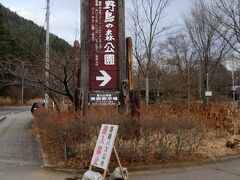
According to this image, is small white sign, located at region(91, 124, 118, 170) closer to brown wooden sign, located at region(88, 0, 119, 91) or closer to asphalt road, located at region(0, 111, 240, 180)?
asphalt road, located at region(0, 111, 240, 180)

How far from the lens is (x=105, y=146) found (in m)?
6.82

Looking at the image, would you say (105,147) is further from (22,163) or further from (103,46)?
(103,46)

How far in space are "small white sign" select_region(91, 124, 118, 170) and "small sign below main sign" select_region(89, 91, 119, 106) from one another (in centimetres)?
384

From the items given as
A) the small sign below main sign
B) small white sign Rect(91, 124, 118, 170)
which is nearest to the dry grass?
the small sign below main sign

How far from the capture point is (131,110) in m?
10.5

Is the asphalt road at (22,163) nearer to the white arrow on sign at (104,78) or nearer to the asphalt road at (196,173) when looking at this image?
the asphalt road at (196,173)

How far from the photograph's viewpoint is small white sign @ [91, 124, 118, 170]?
6.67 metres

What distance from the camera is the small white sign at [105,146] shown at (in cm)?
667

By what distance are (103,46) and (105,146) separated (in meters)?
5.00

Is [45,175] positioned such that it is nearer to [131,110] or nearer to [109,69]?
[131,110]

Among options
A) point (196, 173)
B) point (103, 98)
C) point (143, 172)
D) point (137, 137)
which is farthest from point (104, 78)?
point (196, 173)

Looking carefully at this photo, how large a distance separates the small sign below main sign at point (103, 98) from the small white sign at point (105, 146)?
384 centimetres

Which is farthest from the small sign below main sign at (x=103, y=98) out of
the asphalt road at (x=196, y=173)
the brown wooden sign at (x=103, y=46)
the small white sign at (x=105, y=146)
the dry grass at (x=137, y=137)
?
the small white sign at (x=105, y=146)

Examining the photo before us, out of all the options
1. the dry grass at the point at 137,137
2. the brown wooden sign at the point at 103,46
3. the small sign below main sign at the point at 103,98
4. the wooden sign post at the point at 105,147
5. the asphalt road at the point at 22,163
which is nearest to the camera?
the wooden sign post at the point at 105,147
